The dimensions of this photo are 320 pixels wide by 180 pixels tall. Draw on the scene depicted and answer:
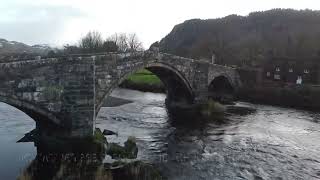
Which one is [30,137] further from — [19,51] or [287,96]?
[19,51]

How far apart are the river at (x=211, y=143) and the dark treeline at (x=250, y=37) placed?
A: 78.6 ft

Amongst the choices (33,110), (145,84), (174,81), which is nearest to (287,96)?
(174,81)

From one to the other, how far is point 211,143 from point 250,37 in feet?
222

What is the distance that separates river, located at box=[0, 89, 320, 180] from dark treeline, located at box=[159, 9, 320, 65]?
24.0m

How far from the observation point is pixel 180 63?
3262cm

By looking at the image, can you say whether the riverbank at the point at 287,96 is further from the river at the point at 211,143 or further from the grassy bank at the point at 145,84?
the grassy bank at the point at 145,84

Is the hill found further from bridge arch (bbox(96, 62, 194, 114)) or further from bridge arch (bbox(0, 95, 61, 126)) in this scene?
bridge arch (bbox(96, 62, 194, 114))

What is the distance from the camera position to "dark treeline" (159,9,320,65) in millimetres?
58409

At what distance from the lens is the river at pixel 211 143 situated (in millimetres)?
16656

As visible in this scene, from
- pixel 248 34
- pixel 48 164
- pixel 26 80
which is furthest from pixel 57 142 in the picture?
pixel 248 34

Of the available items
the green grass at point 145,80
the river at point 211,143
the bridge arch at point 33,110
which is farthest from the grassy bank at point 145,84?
the bridge arch at point 33,110

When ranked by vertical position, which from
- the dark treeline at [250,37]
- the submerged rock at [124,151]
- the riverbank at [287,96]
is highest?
the dark treeline at [250,37]

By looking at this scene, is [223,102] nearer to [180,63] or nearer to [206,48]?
Answer: [180,63]

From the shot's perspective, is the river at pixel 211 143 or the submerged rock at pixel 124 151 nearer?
the river at pixel 211 143
